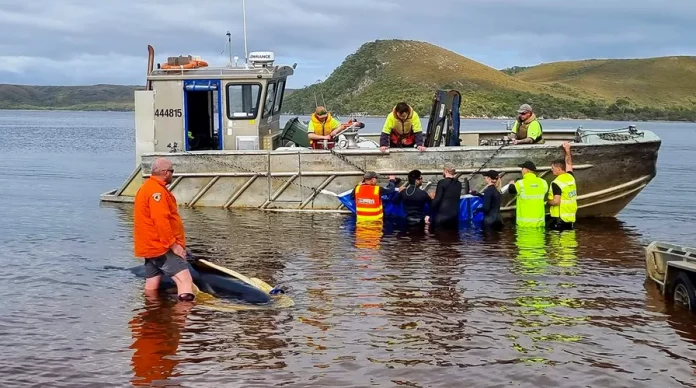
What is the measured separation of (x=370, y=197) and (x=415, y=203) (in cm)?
87

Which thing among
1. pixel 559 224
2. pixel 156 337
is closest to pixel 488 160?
pixel 559 224

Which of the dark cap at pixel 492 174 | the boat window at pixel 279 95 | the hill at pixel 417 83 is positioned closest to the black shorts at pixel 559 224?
the dark cap at pixel 492 174

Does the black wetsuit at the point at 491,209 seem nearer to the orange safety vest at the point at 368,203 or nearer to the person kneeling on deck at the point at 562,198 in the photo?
the person kneeling on deck at the point at 562,198

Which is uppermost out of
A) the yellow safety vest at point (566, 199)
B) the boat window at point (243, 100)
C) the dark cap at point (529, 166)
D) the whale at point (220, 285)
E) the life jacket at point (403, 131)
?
the boat window at point (243, 100)

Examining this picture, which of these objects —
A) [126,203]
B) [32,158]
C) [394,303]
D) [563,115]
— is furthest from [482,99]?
[394,303]

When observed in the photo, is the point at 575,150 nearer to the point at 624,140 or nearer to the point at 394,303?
the point at 624,140

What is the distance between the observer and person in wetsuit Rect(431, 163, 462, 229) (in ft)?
A: 51.9

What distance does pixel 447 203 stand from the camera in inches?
627

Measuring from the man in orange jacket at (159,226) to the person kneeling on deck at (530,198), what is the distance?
25.0 ft

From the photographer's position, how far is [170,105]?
17.9 m

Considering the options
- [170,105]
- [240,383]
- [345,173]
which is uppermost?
[170,105]

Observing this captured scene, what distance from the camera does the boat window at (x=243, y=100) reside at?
709 inches

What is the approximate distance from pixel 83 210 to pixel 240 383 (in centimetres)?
1317

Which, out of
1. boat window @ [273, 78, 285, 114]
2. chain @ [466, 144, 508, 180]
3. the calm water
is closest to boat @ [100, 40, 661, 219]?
chain @ [466, 144, 508, 180]
